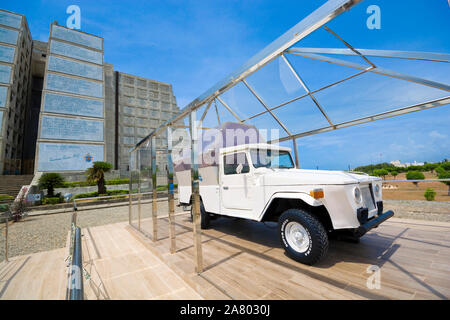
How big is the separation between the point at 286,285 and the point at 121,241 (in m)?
4.19

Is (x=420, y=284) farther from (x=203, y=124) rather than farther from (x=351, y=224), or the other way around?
(x=203, y=124)

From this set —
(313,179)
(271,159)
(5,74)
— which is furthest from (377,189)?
(5,74)

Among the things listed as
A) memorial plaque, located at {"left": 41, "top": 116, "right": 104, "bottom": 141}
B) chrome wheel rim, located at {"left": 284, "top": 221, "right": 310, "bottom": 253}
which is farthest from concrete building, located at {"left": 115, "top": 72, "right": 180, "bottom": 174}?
chrome wheel rim, located at {"left": 284, "top": 221, "right": 310, "bottom": 253}

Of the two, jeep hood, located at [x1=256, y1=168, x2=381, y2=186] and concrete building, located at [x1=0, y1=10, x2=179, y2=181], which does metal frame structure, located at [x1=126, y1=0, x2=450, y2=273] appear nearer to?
jeep hood, located at [x1=256, y1=168, x2=381, y2=186]

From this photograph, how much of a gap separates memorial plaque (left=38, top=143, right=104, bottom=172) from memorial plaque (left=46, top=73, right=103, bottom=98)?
8.35 m

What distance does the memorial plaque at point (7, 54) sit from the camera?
2562cm

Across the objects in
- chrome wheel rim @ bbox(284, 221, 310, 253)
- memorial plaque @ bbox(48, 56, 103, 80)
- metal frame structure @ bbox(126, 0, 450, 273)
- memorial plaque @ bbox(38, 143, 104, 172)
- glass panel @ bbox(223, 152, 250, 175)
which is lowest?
chrome wheel rim @ bbox(284, 221, 310, 253)

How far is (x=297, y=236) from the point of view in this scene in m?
2.91

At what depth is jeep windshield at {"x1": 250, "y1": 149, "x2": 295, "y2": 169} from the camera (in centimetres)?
393

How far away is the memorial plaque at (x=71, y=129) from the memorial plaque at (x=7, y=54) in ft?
30.5

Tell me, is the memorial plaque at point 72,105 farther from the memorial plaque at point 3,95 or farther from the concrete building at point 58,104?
the memorial plaque at point 3,95

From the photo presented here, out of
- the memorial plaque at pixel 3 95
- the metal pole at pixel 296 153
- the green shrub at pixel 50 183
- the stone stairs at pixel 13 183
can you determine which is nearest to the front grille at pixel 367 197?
the metal pole at pixel 296 153

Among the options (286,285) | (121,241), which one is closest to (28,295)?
(121,241)

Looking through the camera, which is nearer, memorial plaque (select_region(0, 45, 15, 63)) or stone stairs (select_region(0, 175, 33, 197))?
stone stairs (select_region(0, 175, 33, 197))
